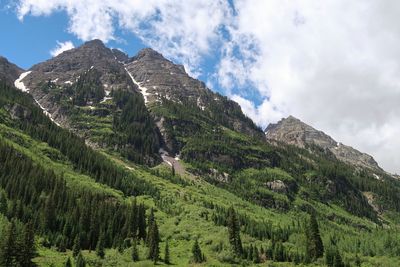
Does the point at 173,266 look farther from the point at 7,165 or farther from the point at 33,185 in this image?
the point at 7,165

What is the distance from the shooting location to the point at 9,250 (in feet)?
391

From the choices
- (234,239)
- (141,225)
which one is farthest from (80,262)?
(234,239)

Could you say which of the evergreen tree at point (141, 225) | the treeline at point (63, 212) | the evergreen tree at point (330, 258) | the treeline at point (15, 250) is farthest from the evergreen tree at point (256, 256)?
the treeline at point (15, 250)

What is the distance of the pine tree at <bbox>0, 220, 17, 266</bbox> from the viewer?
118 metres

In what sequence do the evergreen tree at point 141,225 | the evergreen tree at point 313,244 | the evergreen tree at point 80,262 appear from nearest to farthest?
the evergreen tree at point 80,262, the evergreen tree at point 313,244, the evergreen tree at point 141,225

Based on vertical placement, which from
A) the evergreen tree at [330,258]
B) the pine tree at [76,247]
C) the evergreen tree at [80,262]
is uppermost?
the evergreen tree at [330,258]

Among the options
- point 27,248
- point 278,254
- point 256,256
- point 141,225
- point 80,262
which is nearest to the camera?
point 27,248

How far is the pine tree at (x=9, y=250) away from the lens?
117938 millimetres

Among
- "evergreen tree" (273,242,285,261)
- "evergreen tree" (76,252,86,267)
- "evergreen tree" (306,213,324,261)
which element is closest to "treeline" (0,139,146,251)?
"evergreen tree" (76,252,86,267)

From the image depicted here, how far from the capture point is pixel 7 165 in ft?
653

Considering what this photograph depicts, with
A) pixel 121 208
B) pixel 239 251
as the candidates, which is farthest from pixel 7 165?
pixel 239 251

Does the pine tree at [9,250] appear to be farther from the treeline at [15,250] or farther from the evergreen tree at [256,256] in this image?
the evergreen tree at [256,256]

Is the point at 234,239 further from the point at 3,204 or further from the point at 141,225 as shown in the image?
the point at 3,204

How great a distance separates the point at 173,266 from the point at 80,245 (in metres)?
38.1
